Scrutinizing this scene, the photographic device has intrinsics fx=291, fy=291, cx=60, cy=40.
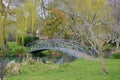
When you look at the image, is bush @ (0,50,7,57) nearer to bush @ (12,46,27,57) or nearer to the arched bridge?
bush @ (12,46,27,57)

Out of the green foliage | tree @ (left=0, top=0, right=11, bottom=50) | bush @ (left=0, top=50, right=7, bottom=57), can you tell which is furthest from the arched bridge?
tree @ (left=0, top=0, right=11, bottom=50)

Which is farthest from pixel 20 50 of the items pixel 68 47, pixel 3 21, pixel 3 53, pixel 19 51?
pixel 68 47

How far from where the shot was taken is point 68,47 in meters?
31.3

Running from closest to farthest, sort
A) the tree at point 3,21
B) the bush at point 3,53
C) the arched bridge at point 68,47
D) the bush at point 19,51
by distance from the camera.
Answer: the arched bridge at point 68,47, the tree at point 3,21, the bush at point 19,51, the bush at point 3,53

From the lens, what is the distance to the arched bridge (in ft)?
92.2

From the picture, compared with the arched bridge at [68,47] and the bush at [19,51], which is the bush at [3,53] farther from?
A: the arched bridge at [68,47]

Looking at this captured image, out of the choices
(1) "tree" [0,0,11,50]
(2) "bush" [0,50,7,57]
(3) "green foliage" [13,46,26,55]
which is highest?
(1) "tree" [0,0,11,50]

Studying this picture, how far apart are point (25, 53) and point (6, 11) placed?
5.50m

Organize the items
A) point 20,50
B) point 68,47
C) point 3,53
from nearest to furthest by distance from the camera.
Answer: point 68,47 → point 20,50 → point 3,53

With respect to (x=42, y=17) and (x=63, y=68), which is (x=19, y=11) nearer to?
(x=42, y=17)

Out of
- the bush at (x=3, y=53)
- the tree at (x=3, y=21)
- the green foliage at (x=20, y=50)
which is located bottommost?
the bush at (x=3, y=53)

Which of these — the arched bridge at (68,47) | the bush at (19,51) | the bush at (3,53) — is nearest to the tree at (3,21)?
the bush at (3,53)

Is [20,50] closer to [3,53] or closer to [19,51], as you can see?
[19,51]

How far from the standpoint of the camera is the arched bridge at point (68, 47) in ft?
92.2
